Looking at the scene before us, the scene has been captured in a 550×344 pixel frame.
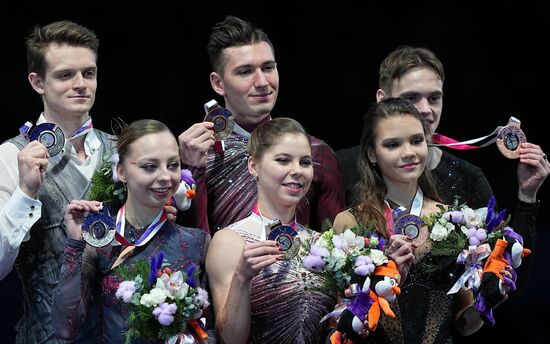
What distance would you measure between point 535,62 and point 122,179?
9.98 ft

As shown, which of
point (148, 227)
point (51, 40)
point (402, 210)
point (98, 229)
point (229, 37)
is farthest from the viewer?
point (229, 37)

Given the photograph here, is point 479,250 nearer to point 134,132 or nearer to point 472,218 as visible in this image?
point 472,218

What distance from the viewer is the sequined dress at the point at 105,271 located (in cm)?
431

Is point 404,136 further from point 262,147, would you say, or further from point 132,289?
point 132,289

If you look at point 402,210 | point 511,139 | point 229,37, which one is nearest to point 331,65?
point 229,37

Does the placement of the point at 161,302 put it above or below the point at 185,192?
below

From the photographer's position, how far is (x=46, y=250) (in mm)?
4672

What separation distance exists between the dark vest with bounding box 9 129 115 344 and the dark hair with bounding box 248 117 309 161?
64 cm

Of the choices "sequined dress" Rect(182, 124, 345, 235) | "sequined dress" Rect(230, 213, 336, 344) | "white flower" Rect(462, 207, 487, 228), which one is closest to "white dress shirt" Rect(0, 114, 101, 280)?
"sequined dress" Rect(182, 124, 345, 235)

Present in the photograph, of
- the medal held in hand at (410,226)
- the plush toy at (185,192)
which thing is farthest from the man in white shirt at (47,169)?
the medal held in hand at (410,226)

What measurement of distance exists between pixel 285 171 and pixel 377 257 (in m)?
0.49

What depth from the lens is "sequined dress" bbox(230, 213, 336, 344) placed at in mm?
4555

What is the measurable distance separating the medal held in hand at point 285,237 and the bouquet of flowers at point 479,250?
0.52 m

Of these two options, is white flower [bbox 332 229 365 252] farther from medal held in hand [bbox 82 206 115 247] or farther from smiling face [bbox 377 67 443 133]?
smiling face [bbox 377 67 443 133]
